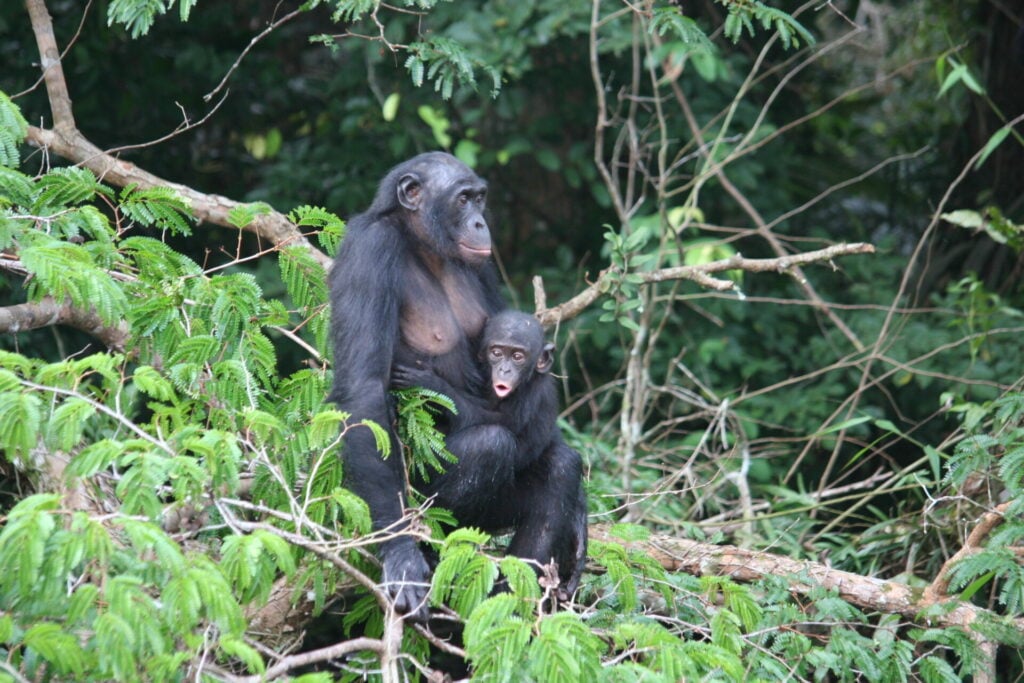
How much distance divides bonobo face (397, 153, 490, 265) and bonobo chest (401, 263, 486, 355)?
14 cm

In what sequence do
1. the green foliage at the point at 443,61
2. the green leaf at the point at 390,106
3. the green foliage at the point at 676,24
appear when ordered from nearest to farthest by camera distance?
the green foliage at the point at 676,24 < the green foliage at the point at 443,61 < the green leaf at the point at 390,106

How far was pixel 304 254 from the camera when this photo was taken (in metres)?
5.01

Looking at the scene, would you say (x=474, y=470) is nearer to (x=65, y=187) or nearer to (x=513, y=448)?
(x=513, y=448)

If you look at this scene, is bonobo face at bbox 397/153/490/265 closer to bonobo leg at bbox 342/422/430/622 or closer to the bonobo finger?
bonobo leg at bbox 342/422/430/622

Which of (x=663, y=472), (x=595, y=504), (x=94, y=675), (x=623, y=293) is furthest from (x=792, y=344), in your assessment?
(x=94, y=675)

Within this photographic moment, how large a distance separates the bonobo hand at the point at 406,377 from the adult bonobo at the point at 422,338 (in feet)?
0.14

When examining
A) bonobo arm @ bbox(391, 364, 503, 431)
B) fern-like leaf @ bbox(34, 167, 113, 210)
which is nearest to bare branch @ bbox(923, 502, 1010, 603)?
bonobo arm @ bbox(391, 364, 503, 431)

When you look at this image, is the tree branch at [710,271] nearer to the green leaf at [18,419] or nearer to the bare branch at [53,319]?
the bare branch at [53,319]

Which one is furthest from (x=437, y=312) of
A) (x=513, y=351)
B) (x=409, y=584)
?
(x=409, y=584)

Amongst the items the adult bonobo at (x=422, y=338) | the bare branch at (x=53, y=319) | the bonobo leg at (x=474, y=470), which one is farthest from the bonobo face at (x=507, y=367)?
the bare branch at (x=53, y=319)

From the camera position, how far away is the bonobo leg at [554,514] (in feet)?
15.0

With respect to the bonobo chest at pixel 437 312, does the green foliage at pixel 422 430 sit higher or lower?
lower

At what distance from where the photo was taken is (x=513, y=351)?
4719 millimetres

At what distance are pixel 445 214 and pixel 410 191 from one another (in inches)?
7.2
